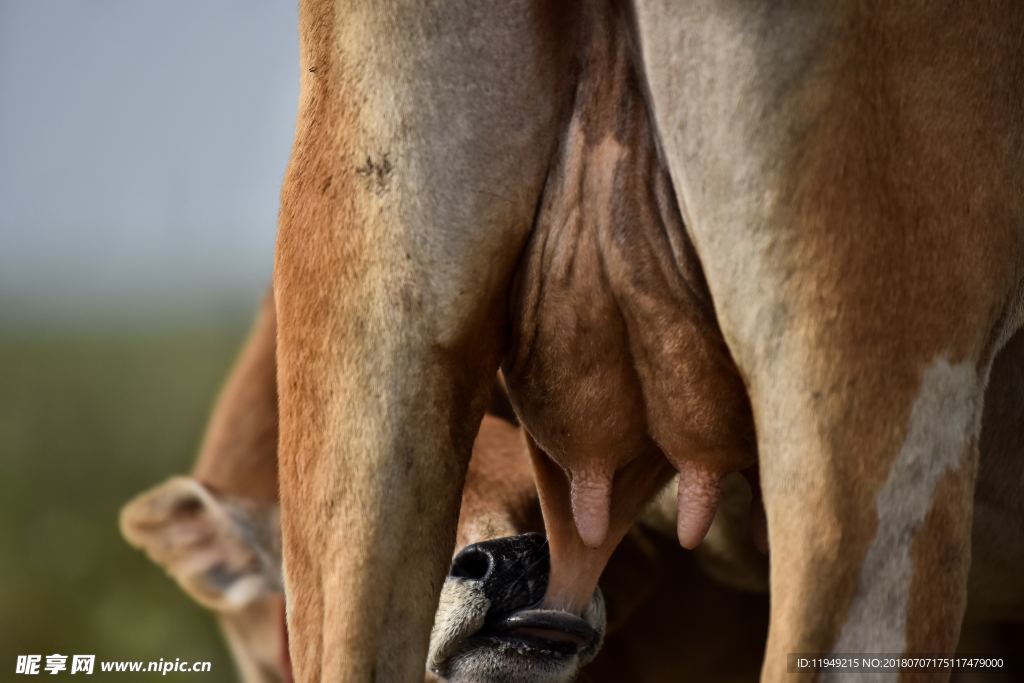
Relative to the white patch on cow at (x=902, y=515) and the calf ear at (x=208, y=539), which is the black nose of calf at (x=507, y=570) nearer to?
the white patch on cow at (x=902, y=515)

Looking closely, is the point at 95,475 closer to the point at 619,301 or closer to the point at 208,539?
the point at 208,539

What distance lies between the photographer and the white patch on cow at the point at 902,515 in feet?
5.78

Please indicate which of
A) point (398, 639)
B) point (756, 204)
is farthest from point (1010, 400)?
point (398, 639)

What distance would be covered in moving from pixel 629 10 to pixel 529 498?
1.25 meters

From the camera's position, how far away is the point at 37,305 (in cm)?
1098

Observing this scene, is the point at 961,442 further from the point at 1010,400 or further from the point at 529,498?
the point at 529,498

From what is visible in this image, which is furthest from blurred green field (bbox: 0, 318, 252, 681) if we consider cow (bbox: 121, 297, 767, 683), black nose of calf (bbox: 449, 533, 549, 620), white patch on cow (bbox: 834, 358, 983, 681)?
white patch on cow (bbox: 834, 358, 983, 681)

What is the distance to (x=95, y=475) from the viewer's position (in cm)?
960

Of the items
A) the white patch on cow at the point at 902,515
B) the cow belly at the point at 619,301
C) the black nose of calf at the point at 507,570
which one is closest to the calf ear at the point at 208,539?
the black nose of calf at the point at 507,570

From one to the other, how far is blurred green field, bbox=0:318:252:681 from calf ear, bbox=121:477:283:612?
2.14 meters

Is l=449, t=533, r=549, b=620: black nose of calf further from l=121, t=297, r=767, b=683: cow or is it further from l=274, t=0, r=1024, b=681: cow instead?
l=274, t=0, r=1024, b=681: cow

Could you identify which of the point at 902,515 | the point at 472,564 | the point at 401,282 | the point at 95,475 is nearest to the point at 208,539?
the point at 472,564

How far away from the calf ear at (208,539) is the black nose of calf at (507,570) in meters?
1.84

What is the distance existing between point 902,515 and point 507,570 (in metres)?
0.77
